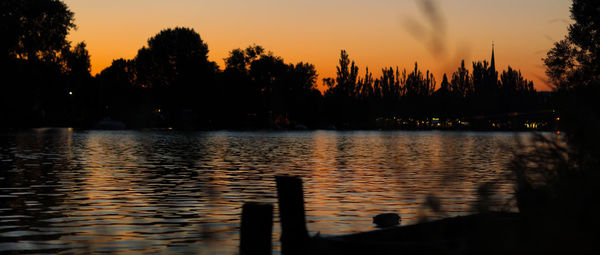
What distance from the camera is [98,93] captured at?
160375 millimetres

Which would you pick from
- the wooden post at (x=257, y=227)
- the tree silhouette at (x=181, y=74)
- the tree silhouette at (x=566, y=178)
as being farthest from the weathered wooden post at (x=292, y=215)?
the tree silhouette at (x=181, y=74)

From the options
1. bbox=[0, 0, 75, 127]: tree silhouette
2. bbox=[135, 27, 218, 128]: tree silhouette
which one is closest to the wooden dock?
bbox=[0, 0, 75, 127]: tree silhouette

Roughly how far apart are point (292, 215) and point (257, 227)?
34.6 inches

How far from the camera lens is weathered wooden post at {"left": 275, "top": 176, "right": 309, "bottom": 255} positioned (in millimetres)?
7890

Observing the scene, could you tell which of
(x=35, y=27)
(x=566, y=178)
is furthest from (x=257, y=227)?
(x=35, y=27)

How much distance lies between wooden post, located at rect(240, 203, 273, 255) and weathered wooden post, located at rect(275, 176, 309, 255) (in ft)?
2.36

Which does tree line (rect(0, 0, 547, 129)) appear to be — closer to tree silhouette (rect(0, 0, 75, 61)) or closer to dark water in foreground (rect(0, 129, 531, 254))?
tree silhouette (rect(0, 0, 75, 61))

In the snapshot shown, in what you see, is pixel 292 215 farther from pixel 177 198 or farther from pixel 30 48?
pixel 30 48

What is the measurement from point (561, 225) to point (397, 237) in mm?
3465

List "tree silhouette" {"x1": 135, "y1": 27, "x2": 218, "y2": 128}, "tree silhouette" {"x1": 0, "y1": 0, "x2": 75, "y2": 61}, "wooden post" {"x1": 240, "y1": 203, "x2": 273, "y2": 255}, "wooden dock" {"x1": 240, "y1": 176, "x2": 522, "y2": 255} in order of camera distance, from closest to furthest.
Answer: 1. "wooden dock" {"x1": 240, "y1": 176, "x2": 522, "y2": 255}
2. "wooden post" {"x1": 240, "y1": 203, "x2": 273, "y2": 255}
3. "tree silhouette" {"x1": 0, "y1": 0, "x2": 75, "y2": 61}
4. "tree silhouette" {"x1": 135, "y1": 27, "x2": 218, "y2": 128}

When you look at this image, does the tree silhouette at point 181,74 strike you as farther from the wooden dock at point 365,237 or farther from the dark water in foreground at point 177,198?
the wooden dock at point 365,237

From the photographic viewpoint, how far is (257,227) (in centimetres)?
717

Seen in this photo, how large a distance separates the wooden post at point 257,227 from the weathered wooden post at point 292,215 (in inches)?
28.3

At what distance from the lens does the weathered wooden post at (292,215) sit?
7890 mm
